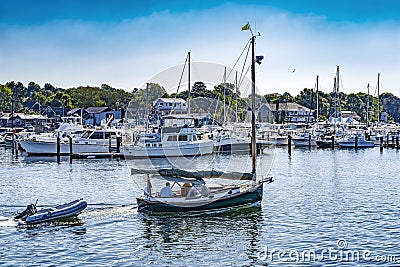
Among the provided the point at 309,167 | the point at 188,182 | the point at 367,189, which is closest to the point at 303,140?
the point at 309,167

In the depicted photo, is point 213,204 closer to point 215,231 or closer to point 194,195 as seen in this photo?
point 194,195

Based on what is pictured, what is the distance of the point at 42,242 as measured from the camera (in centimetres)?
2486

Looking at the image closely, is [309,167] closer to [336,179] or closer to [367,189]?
[336,179]

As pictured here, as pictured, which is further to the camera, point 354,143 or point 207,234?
point 354,143

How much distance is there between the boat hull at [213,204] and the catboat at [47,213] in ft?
11.3

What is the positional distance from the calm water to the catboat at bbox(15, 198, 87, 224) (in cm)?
51

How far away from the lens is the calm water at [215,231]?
22.9 meters

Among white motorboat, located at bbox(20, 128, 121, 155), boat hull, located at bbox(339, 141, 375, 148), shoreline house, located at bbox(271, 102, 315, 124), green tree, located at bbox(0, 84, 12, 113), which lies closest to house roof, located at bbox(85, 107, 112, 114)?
green tree, located at bbox(0, 84, 12, 113)

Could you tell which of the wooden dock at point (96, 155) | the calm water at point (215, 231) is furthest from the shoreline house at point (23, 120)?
the calm water at point (215, 231)

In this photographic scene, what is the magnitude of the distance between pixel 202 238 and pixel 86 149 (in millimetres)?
52168

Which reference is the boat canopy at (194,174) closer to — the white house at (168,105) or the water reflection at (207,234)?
the water reflection at (207,234)

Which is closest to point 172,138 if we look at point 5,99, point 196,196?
point 196,196

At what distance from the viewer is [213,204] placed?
30594 mm

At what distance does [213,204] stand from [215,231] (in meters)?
3.55
